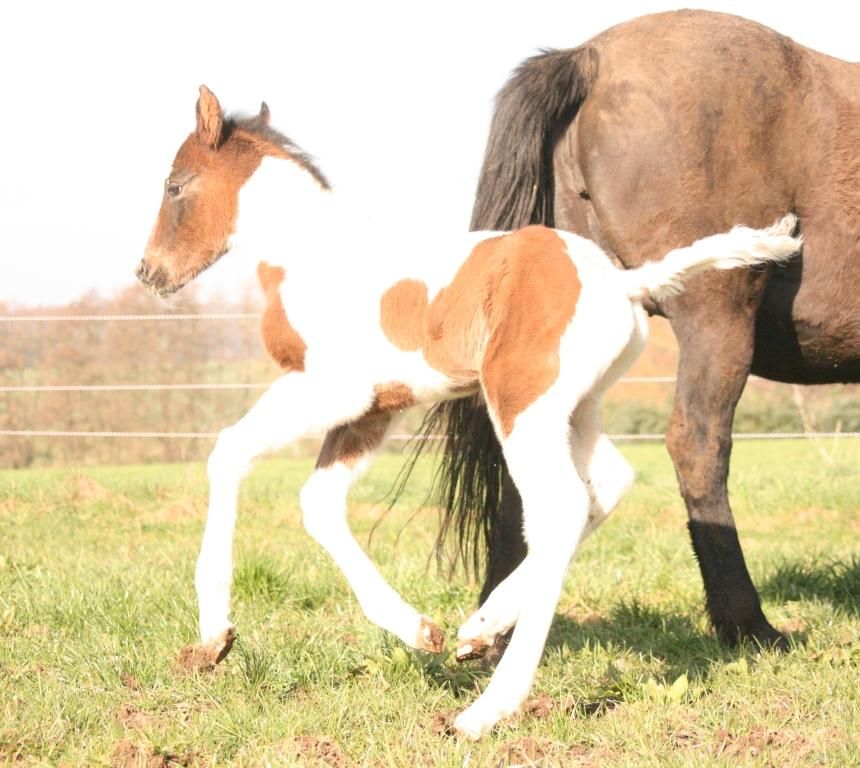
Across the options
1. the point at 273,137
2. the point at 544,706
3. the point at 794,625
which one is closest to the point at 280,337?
the point at 273,137

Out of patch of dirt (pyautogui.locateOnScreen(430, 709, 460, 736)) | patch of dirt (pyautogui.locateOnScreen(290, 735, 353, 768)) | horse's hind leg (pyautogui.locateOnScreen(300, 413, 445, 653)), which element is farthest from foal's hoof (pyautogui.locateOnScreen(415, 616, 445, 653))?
patch of dirt (pyautogui.locateOnScreen(290, 735, 353, 768))

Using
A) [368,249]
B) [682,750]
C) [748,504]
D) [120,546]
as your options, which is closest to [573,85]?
[368,249]

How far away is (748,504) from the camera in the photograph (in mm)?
8070

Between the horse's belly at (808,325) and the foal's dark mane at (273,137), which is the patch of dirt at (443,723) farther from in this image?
the horse's belly at (808,325)

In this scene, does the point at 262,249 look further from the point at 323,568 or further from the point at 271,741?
the point at 323,568

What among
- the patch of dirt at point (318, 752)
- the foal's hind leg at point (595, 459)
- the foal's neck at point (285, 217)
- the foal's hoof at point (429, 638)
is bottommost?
the patch of dirt at point (318, 752)

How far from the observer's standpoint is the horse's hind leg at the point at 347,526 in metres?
3.30

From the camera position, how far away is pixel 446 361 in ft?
10.9

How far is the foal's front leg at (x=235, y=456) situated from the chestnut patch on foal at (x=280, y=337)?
101 millimetres

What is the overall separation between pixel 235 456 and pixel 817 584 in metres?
3.06

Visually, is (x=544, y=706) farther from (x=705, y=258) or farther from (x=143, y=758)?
(x=705, y=258)

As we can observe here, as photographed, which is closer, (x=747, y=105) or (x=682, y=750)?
(x=682, y=750)

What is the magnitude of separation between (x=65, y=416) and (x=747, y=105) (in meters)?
10.1

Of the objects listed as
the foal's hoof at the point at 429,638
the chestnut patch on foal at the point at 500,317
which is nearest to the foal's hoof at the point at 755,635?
the foal's hoof at the point at 429,638
